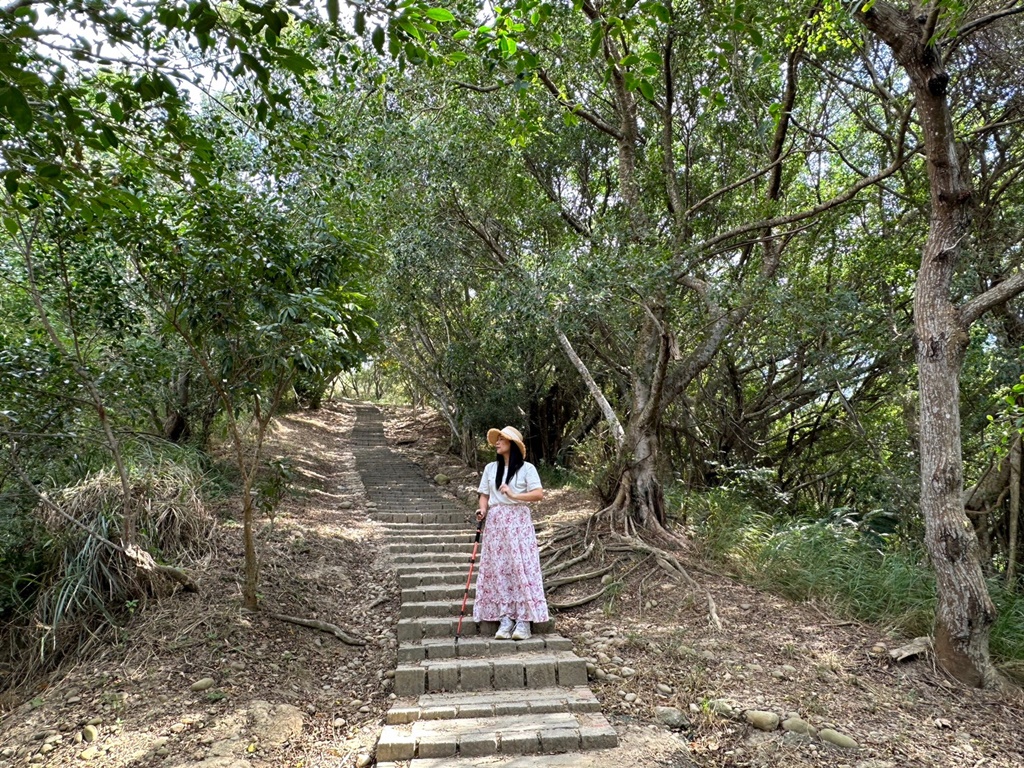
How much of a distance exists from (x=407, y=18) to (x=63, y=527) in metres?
5.66

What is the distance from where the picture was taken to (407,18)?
2684 mm

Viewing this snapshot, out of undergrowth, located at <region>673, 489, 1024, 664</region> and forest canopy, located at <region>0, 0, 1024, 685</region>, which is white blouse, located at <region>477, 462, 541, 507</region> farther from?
undergrowth, located at <region>673, 489, 1024, 664</region>

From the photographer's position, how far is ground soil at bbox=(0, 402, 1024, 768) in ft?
11.8

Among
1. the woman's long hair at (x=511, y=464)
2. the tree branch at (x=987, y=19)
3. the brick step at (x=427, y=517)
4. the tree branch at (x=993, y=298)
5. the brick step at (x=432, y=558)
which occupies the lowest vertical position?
the brick step at (x=432, y=558)

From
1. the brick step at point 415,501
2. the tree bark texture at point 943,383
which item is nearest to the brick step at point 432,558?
the brick step at point 415,501

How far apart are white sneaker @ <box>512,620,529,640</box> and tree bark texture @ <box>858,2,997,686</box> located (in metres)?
2.93

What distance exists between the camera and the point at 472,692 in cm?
431

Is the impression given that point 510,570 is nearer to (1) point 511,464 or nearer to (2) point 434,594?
(1) point 511,464

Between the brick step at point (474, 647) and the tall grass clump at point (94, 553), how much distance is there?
2.40m

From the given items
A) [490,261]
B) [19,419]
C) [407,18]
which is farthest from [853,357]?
[19,419]

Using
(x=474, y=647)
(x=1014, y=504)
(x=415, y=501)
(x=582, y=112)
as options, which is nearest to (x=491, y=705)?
(x=474, y=647)

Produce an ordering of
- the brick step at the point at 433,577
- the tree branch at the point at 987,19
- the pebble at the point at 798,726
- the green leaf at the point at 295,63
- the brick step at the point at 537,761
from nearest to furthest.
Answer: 1. the green leaf at the point at 295,63
2. the brick step at the point at 537,761
3. the pebble at the point at 798,726
4. the tree branch at the point at 987,19
5. the brick step at the point at 433,577

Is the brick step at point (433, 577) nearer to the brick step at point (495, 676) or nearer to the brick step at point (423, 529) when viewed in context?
the brick step at point (423, 529)

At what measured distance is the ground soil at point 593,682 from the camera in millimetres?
3605
